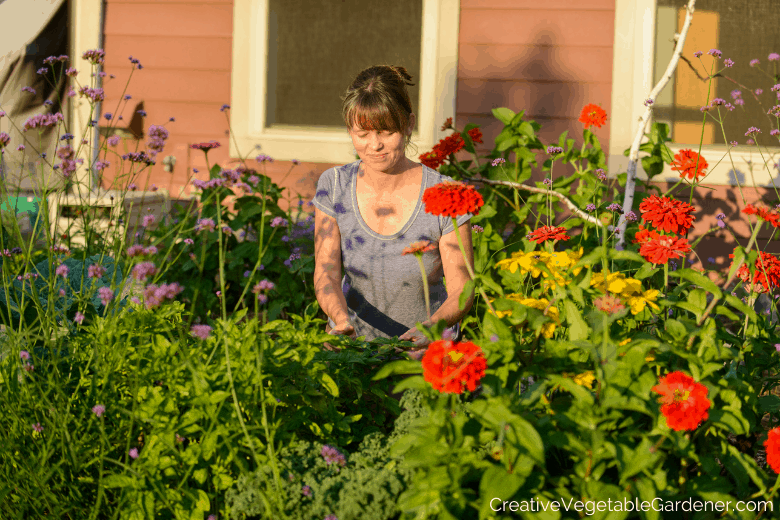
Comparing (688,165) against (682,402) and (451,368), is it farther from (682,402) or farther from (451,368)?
(451,368)

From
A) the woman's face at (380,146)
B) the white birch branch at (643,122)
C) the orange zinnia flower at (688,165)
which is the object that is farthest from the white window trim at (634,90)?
the woman's face at (380,146)

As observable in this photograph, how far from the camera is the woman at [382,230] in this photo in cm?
200

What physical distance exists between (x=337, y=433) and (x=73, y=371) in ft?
2.23

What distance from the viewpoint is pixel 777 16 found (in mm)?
3920

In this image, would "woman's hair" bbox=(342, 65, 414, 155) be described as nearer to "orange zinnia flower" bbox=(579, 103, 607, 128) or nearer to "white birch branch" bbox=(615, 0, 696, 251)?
"orange zinnia flower" bbox=(579, 103, 607, 128)

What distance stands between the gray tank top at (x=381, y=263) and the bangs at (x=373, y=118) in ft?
0.91

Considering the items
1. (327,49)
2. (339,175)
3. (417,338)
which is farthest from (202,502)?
(327,49)

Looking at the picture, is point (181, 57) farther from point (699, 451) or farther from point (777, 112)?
point (699, 451)

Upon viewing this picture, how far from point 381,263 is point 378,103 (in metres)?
0.54

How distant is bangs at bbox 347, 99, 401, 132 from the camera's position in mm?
1902

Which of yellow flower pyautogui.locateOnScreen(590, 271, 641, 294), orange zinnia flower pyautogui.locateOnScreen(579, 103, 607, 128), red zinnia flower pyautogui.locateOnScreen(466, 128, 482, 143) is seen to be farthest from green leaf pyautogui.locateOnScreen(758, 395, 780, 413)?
red zinnia flower pyautogui.locateOnScreen(466, 128, 482, 143)

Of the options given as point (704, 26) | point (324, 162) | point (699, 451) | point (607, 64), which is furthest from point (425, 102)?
point (699, 451)

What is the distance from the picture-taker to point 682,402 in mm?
1015

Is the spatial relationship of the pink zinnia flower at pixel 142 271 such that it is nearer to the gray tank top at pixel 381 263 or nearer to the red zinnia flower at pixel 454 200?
the red zinnia flower at pixel 454 200
